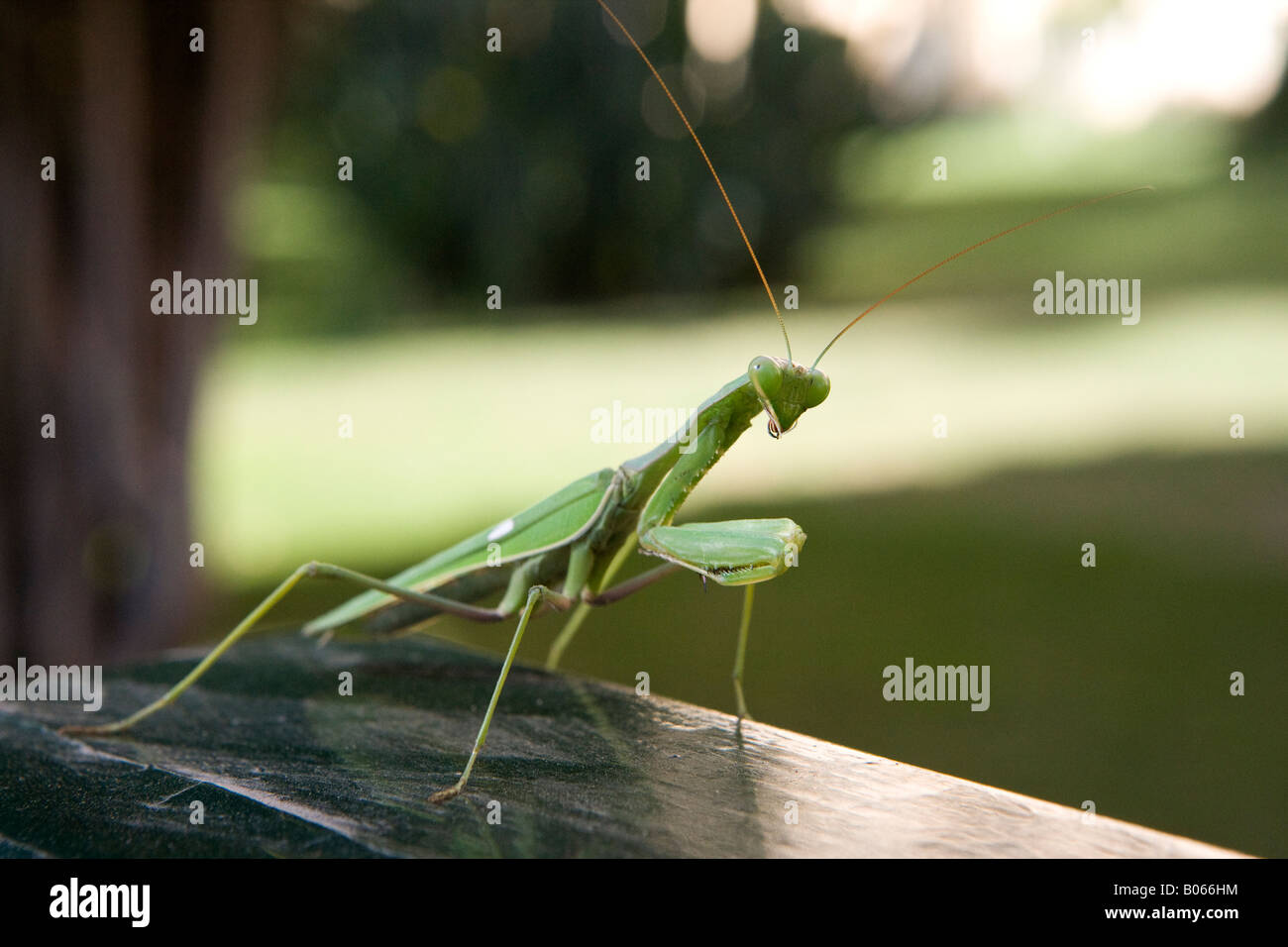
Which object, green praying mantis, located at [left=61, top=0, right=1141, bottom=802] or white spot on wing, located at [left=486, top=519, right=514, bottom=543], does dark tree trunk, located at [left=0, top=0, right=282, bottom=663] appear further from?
white spot on wing, located at [left=486, top=519, right=514, bottom=543]

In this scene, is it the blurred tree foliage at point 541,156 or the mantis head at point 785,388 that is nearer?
the mantis head at point 785,388

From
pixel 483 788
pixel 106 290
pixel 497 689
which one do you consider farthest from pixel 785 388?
pixel 106 290

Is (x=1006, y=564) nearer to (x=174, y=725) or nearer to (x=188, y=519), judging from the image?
(x=188, y=519)

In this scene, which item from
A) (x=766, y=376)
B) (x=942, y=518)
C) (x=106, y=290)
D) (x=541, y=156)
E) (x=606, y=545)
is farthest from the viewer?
(x=541, y=156)

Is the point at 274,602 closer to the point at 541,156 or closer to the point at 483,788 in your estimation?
the point at 483,788

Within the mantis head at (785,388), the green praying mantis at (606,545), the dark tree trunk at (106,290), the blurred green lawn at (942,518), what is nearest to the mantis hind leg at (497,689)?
the green praying mantis at (606,545)

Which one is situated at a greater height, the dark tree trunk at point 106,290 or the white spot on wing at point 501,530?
the dark tree trunk at point 106,290

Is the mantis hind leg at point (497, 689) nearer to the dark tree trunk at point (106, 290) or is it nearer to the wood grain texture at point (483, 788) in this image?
the wood grain texture at point (483, 788)
